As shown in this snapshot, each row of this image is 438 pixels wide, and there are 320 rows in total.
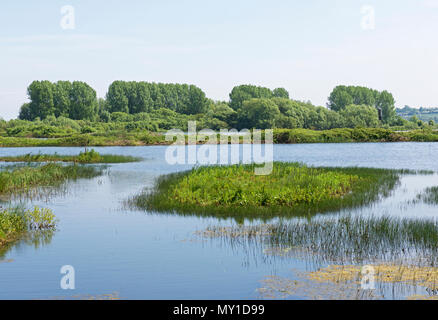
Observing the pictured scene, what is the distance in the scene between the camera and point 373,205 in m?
21.6

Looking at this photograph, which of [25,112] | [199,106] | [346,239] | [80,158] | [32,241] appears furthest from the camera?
[199,106]

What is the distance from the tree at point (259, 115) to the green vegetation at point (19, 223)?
10065cm

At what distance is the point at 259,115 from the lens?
12094 centimetres

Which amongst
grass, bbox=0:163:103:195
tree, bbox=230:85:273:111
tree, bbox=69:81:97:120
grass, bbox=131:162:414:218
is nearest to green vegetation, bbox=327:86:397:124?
tree, bbox=230:85:273:111

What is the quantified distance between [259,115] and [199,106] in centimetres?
4986

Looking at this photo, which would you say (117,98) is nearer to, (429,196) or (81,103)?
(81,103)

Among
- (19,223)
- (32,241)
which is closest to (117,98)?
(19,223)

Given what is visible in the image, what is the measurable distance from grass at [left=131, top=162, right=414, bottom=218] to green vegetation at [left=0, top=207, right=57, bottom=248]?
484cm

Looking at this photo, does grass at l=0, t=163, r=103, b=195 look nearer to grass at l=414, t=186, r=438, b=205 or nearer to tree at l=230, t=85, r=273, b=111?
grass at l=414, t=186, r=438, b=205

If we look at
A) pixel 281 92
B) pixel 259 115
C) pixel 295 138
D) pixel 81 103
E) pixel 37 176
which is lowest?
pixel 37 176

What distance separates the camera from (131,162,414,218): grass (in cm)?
2020
